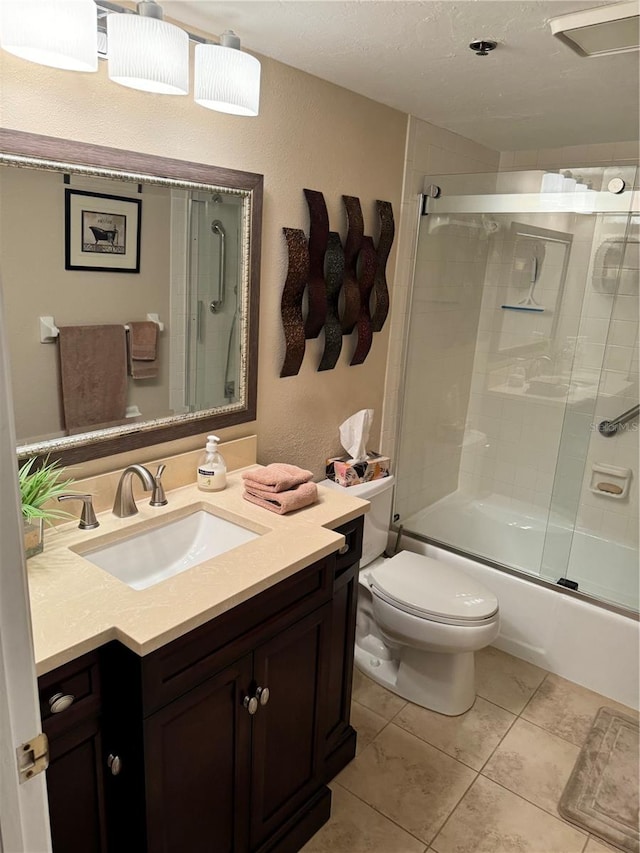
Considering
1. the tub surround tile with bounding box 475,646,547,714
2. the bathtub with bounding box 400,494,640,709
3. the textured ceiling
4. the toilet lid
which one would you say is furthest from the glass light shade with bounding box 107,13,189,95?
the tub surround tile with bounding box 475,646,547,714

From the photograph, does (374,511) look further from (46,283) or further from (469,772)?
(46,283)

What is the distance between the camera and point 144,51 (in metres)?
1.41

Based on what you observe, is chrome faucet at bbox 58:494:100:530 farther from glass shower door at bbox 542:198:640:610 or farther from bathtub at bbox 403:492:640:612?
glass shower door at bbox 542:198:640:610

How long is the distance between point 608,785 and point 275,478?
4.97 ft

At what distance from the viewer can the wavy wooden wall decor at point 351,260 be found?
2.39 metres

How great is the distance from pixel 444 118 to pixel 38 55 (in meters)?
1.84

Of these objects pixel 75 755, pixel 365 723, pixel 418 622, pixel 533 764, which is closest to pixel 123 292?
pixel 75 755

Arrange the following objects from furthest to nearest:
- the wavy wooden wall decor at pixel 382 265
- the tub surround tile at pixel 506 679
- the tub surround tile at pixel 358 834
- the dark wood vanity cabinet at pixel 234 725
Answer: the wavy wooden wall decor at pixel 382 265, the tub surround tile at pixel 506 679, the tub surround tile at pixel 358 834, the dark wood vanity cabinet at pixel 234 725

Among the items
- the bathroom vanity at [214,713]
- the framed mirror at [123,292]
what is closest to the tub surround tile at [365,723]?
the bathroom vanity at [214,713]

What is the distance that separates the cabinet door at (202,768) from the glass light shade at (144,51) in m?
1.38

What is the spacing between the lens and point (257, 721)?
5.05 ft

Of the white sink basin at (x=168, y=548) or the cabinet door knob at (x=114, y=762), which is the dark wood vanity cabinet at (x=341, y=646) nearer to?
the white sink basin at (x=168, y=548)

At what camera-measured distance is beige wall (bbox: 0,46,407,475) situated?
1.50m

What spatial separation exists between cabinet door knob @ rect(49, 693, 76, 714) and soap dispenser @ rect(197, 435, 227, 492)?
812mm
